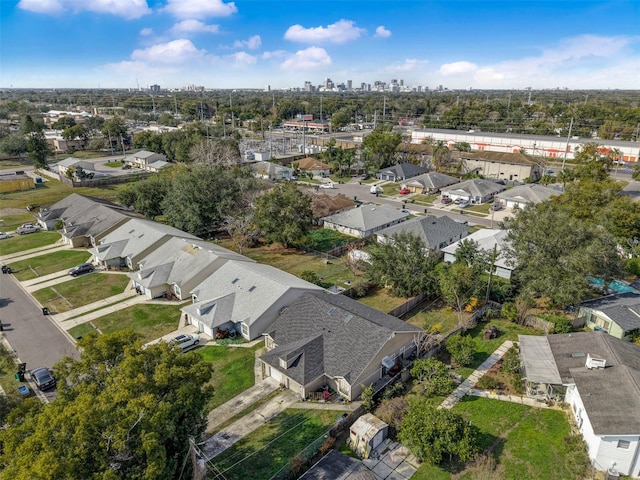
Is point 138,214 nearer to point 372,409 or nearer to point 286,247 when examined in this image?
point 286,247

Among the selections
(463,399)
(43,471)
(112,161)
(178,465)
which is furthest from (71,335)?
(112,161)

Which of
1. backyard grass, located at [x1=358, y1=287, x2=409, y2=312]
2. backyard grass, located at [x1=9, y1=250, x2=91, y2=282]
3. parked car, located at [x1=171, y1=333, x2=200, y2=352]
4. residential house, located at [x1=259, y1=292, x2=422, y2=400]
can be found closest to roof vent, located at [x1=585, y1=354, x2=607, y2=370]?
residential house, located at [x1=259, y1=292, x2=422, y2=400]

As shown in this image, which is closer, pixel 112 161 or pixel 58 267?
pixel 58 267

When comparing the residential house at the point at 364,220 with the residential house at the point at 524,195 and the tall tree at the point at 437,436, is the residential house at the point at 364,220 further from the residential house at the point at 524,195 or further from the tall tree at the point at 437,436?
the tall tree at the point at 437,436

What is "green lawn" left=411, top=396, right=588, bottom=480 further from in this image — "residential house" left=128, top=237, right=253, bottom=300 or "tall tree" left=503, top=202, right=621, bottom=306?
"residential house" left=128, top=237, right=253, bottom=300

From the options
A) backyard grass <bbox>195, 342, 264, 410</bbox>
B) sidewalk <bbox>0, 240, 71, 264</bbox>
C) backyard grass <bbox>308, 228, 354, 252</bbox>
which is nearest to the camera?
backyard grass <bbox>195, 342, 264, 410</bbox>

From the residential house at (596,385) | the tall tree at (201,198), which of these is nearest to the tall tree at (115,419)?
the residential house at (596,385)
